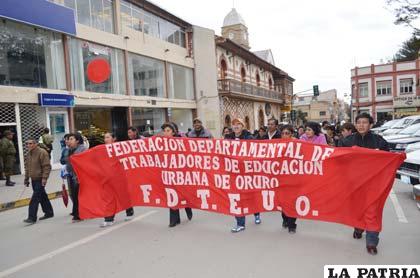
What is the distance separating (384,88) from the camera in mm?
52312

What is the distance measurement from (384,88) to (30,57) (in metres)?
49.2

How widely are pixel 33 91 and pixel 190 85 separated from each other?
A: 14684 millimetres

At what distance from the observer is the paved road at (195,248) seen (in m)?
4.35

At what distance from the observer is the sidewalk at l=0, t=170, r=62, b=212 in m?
9.13

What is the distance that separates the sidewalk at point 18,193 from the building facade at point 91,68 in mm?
3101

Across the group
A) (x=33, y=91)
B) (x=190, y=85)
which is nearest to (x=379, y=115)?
(x=190, y=85)

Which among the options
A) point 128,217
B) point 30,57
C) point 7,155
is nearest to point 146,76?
point 30,57

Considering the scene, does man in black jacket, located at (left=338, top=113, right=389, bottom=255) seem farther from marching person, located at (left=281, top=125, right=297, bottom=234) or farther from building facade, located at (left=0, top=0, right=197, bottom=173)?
building facade, located at (left=0, top=0, right=197, bottom=173)

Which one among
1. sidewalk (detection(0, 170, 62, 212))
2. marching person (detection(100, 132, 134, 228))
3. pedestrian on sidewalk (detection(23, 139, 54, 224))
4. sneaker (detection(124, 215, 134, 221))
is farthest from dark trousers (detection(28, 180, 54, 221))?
sidewalk (detection(0, 170, 62, 212))

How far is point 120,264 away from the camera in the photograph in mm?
4594

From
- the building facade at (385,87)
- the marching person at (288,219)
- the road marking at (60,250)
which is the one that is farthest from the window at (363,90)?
Answer: the road marking at (60,250)

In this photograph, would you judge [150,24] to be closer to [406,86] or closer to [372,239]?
[372,239]

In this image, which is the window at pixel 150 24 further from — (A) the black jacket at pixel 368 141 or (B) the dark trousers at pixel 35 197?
(A) the black jacket at pixel 368 141

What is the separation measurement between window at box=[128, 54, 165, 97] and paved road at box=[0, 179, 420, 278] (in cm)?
1622
